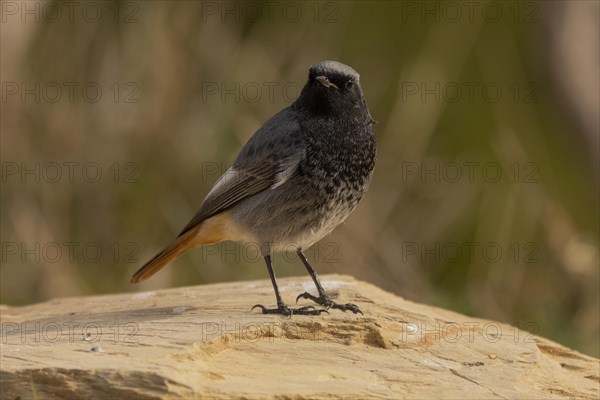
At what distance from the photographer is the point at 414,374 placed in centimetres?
481

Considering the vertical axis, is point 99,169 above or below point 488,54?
below

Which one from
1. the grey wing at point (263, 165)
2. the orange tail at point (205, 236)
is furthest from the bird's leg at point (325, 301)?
the grey wing at point (263, 165)

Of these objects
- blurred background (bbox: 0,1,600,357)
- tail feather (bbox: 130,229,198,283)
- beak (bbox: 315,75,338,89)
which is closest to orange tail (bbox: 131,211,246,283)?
tail feather (bbox: 130,229,198,283)

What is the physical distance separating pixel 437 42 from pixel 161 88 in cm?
329

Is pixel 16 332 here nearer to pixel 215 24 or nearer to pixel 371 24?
pixel 215 24

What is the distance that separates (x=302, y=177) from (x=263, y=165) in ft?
0.93

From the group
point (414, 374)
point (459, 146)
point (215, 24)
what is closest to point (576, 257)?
point (459, 146)

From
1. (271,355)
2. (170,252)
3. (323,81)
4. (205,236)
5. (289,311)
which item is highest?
(323,81)

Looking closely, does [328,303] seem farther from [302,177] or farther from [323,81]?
[323,81]

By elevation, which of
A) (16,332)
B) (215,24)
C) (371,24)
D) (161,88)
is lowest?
(16,332)

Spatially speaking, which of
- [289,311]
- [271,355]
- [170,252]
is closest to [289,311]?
[289,311]

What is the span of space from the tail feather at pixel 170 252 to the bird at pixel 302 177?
26 millimetres

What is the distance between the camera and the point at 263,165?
6.00 metres

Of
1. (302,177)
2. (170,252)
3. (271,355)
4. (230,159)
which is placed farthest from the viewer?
(230,159)
